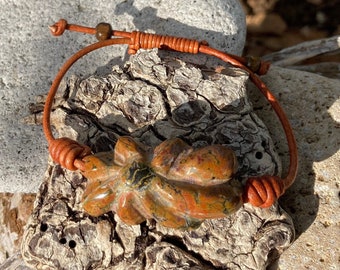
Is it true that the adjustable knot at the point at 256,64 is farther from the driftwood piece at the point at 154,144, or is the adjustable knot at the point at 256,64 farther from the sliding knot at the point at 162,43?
the sliding knot at the point at 162,43

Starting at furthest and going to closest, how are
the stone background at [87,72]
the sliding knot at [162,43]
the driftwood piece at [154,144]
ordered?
the sliding knot at [162,43] → the stone background at [87,72] → the driftwood piece at [154,144]

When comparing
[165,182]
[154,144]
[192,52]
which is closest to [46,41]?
[192,52]

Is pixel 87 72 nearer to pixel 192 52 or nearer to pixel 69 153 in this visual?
pixel 192 52

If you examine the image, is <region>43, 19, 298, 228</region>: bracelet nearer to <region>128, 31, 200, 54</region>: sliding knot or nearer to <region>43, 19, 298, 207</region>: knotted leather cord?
<region>43, 19, 298, 207</region>: knotted leather cord

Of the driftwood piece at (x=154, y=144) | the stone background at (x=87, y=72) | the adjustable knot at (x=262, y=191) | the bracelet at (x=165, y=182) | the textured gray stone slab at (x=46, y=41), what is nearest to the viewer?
the bracelet at (x=165, y=182)

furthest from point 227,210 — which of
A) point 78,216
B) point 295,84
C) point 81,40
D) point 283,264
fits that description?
point 81,40

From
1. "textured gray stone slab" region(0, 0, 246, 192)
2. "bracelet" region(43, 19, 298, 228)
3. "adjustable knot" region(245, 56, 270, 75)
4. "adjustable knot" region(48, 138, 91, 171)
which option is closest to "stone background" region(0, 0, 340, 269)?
"textured gray stone slab" region(0, 0, 246, 192)

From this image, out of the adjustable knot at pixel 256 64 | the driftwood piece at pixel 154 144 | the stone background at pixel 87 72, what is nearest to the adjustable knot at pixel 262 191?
the driftwood piece at pixel 154 144
